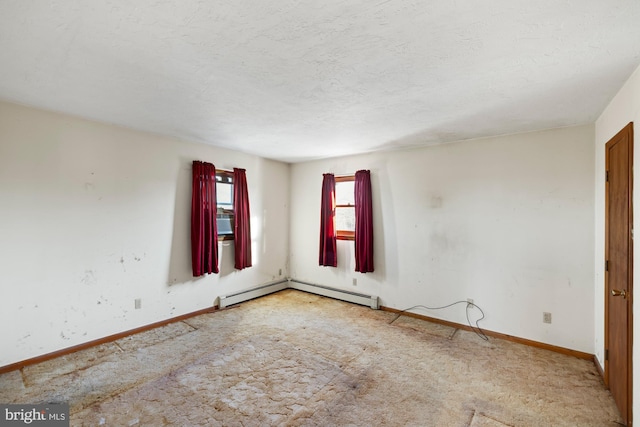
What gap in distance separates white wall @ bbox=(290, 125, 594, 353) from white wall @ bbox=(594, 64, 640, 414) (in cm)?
13

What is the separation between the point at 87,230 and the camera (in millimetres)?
3068

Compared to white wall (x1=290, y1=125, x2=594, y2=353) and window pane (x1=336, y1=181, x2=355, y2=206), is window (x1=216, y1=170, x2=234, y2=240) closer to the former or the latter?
window pane (x1=336, y1=181, x2=355, y2=206)

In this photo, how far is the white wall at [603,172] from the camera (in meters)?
1.80

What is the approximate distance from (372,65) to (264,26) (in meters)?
0.74

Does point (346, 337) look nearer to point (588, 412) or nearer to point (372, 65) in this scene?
point (588, 412)

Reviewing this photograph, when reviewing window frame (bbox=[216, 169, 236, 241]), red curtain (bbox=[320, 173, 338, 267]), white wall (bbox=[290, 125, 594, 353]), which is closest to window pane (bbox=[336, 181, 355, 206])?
red curtain (bbox=[320, 173, 338, 267])

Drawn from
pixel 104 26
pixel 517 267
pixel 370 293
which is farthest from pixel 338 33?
pixel 370 293

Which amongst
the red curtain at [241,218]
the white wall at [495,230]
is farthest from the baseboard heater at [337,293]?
the red curtain at [241,218]

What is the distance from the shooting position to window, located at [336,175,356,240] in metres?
4.82

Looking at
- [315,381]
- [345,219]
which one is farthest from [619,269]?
[345,219]

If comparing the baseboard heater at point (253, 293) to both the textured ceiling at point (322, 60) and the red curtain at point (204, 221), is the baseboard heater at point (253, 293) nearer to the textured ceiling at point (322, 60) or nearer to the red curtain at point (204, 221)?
the red curtain at point (204, 221)

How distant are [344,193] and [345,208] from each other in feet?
0.84

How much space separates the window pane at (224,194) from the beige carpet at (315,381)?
1.77 meters

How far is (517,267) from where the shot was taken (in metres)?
3.32
